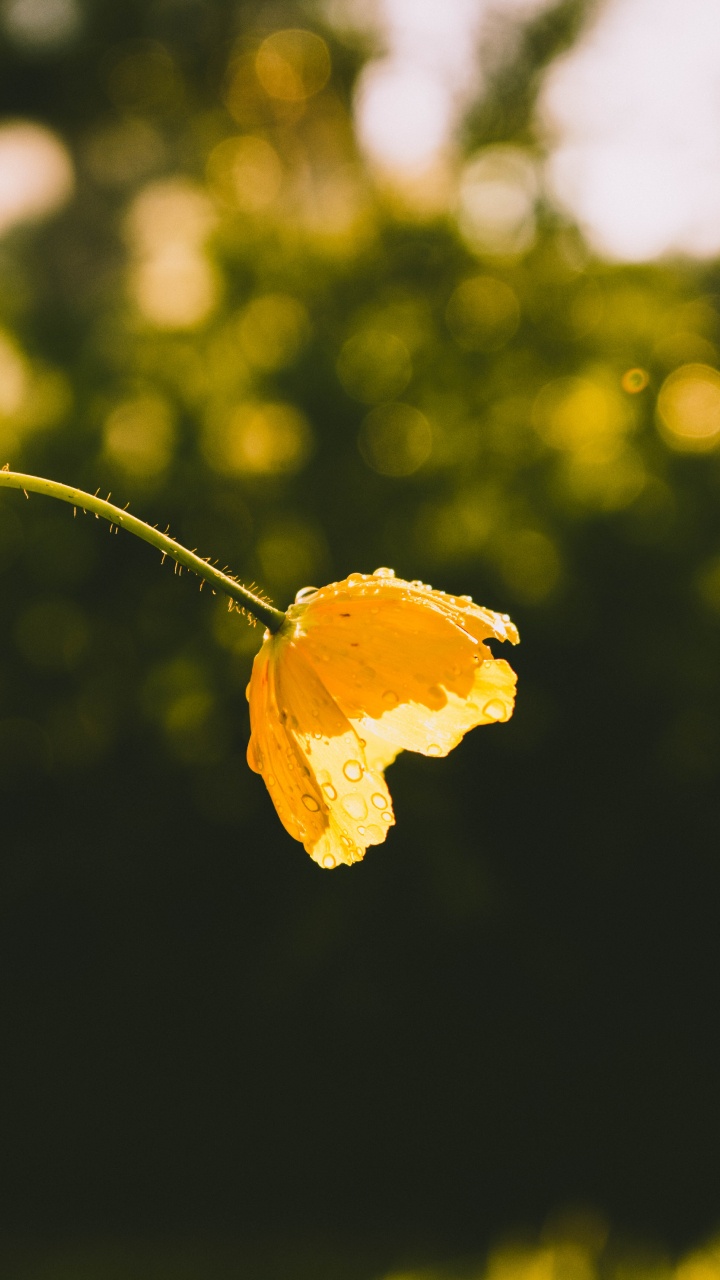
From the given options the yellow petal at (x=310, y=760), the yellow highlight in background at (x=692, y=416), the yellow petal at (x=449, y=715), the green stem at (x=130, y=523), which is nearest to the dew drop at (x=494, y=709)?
the yellow petal at (x=449, y=715)

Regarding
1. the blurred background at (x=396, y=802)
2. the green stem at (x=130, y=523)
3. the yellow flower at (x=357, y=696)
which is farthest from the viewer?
the blurred background at (x=396, y=802)

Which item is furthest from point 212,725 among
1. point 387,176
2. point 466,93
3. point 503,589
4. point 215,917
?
point 466,93

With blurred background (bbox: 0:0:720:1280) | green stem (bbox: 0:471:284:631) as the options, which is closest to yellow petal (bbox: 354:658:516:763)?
green stem (bbox: 0:471:284:631)

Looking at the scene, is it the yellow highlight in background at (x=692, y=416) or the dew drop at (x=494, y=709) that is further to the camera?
the yellow highlight in background at (x=692, y=416)

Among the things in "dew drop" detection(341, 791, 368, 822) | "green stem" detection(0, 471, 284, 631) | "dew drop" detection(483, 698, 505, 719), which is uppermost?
"green stem" detection(0, 471, 284, 631)

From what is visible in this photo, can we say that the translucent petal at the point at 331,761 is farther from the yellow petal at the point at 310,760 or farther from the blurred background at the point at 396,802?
the blurred background at the point at 396,802

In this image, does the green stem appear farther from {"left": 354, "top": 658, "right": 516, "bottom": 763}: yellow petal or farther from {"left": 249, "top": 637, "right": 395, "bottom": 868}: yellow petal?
{"left": 354, "top": 658, "right": 516, "bottom": 763}: yellow petal
